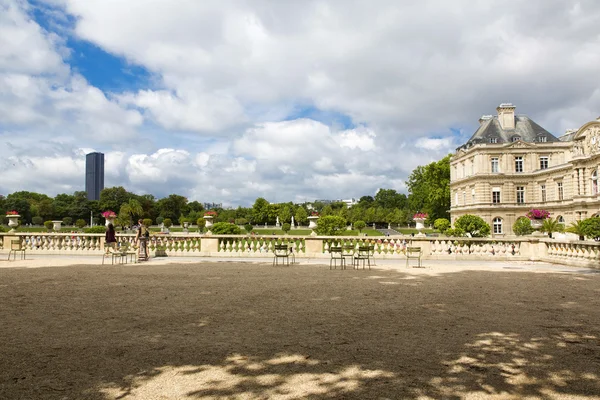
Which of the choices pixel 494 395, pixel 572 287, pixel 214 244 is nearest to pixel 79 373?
pixel 494 395

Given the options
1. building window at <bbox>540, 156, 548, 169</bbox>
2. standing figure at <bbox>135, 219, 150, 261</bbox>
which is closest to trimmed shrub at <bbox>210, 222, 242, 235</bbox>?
standing figure at <bbox>135, 219, 150, 261</bbox>

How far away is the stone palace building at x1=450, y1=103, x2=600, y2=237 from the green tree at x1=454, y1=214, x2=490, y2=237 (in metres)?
18.4

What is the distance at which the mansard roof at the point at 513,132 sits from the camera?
2420 inches

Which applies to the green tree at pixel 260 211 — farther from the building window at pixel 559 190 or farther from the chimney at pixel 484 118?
the building window at pixel 559 190

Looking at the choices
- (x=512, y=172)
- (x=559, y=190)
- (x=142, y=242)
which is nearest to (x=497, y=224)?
(x=512, y=172)

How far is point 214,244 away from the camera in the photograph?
68.2 ft

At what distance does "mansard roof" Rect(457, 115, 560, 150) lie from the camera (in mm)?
61469

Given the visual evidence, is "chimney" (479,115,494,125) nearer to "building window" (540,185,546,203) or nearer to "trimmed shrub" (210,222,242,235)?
"building window" (540,185,546,203)

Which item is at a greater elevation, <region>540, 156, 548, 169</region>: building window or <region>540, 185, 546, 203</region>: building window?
<region>540, 156, 548, 169</region>: building window

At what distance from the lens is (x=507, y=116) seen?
208ft

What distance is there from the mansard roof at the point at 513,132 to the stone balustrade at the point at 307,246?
1827 inches

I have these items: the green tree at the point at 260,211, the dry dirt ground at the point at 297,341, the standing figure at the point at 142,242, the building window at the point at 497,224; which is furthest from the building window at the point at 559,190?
the green tree at the point at 260,211

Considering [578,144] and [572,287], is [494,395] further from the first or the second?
[578,144]

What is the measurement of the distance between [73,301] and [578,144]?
55830 mm
